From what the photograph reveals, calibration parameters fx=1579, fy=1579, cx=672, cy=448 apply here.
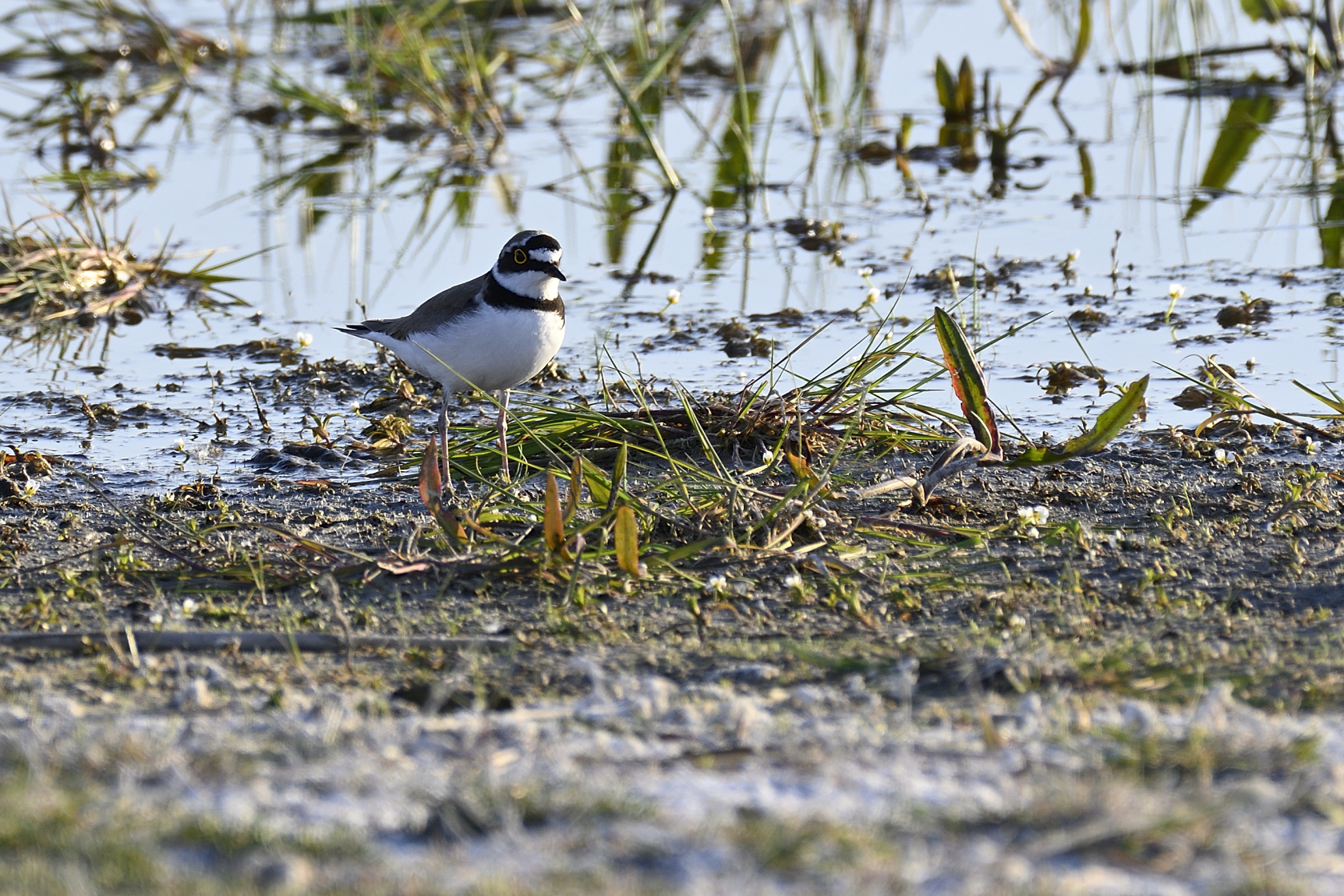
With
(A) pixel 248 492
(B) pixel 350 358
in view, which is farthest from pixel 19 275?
(A) pixel 248 492

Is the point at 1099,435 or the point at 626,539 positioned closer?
the point at 626,539

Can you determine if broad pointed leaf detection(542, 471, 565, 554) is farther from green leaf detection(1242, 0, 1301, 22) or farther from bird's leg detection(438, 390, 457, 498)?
green leaf detection(1242, 0, 1301, 22)

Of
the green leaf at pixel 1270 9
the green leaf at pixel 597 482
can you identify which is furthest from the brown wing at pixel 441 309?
the green leaf at pixel 1270 9

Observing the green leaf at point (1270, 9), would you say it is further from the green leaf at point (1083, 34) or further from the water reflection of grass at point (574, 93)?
the green leaf at point (1083, 34)

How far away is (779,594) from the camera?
4.30 metres

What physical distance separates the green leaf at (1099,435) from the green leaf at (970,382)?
148mm

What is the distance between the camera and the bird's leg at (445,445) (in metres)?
5.30

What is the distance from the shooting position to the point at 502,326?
216 inches

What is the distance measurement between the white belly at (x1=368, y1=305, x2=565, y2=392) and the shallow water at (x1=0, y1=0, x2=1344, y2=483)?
0.29 m

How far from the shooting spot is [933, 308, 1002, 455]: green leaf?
16.4ft

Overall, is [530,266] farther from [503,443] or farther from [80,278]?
[80,278]

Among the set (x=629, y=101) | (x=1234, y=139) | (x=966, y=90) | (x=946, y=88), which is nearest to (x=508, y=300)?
(x=629, y=101)

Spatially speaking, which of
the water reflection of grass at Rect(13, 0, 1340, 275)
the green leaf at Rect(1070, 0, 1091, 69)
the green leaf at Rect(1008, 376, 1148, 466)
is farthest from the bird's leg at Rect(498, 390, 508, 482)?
the green leaf at Rect(1070, 0, 1091, 69)

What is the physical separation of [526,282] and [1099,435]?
2024 millimetres
